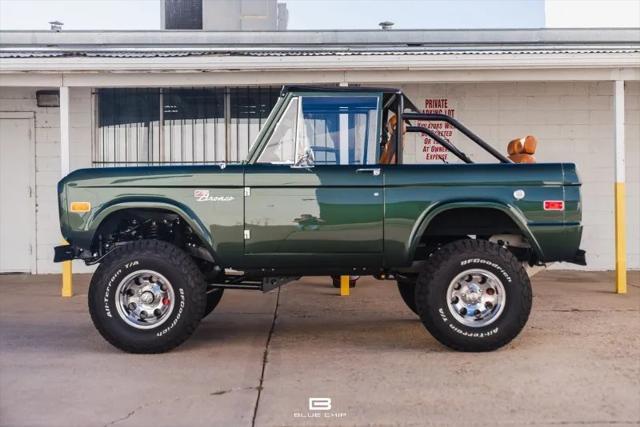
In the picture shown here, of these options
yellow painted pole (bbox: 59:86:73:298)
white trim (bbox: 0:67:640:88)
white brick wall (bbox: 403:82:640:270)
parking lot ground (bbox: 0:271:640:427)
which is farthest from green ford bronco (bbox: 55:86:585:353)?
white brick wall (bbox: 403:82:640:270)

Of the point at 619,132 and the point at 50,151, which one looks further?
the point at 50,151

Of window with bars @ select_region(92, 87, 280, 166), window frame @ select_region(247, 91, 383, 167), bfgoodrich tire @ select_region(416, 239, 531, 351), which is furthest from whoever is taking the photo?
window with bars @ select_region(92, 87, 280, 166)

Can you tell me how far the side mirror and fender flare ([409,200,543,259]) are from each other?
99 cm

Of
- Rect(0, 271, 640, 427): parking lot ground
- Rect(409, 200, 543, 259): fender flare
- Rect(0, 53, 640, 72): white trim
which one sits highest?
Rect(0, 53, 640, 72): white trim

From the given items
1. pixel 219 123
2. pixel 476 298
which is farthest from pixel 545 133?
pixel 476 298

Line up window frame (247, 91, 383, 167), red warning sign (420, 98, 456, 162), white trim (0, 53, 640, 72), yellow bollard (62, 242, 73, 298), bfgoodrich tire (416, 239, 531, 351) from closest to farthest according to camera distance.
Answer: bfgoodrich tire (416, 239, 531, 351), window frame (247, 91, 383, 167), white trim (0, 53, 640, 72), yellow bollard (62, 242, 73, 298), red warning sign (420, 98, 456, 162)

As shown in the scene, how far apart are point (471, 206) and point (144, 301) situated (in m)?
2.75

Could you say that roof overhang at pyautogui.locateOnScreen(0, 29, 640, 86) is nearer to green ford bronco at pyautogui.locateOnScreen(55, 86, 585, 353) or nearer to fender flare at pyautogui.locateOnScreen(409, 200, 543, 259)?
green ford bronco at pyautogui.locateOnScreen(55, 86, 585, 353)

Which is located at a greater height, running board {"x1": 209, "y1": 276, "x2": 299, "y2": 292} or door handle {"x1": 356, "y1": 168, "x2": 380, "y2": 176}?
door handle {"x1": 356, "y1": 168, "x2": 380, "y2": 176}

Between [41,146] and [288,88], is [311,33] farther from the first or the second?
[288,88]

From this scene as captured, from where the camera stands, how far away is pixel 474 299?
6219 millimetres

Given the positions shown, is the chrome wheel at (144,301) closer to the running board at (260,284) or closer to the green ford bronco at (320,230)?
the green ford bronco at (320,230)

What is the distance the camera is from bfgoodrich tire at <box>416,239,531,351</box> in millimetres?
6109

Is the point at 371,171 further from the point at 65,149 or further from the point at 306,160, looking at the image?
the point at 65,149
